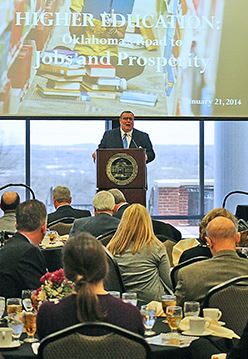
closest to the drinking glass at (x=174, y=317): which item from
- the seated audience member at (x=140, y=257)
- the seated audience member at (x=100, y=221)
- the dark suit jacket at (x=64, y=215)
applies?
the seated audience member at (x=140, y=257)

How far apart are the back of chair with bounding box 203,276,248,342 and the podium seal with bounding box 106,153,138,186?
11.8ft

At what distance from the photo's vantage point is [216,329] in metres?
2.35

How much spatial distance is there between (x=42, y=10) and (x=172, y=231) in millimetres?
3792

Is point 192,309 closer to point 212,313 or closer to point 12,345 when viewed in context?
point 212,313

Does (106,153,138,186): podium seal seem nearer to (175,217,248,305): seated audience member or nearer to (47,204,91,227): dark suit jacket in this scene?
(47,204,91,227): dark suit jacket

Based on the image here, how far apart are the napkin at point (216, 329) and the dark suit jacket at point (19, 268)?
2.78ft

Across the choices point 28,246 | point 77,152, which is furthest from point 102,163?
point 77,152

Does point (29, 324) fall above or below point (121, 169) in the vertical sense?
below

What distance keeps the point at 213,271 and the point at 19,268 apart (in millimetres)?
958

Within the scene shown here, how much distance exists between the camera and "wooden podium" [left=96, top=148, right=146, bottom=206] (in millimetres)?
5977

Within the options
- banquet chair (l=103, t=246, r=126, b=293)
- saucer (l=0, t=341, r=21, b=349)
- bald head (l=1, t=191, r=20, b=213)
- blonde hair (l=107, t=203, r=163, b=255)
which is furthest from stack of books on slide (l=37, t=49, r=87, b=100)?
saucer (l=0, t=341, r=21, b=349)

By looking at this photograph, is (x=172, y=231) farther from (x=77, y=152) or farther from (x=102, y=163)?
(x=77, y=152)

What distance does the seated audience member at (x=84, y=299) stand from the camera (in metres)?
1.88

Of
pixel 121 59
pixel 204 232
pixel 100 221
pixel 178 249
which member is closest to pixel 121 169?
pixel 100 221
